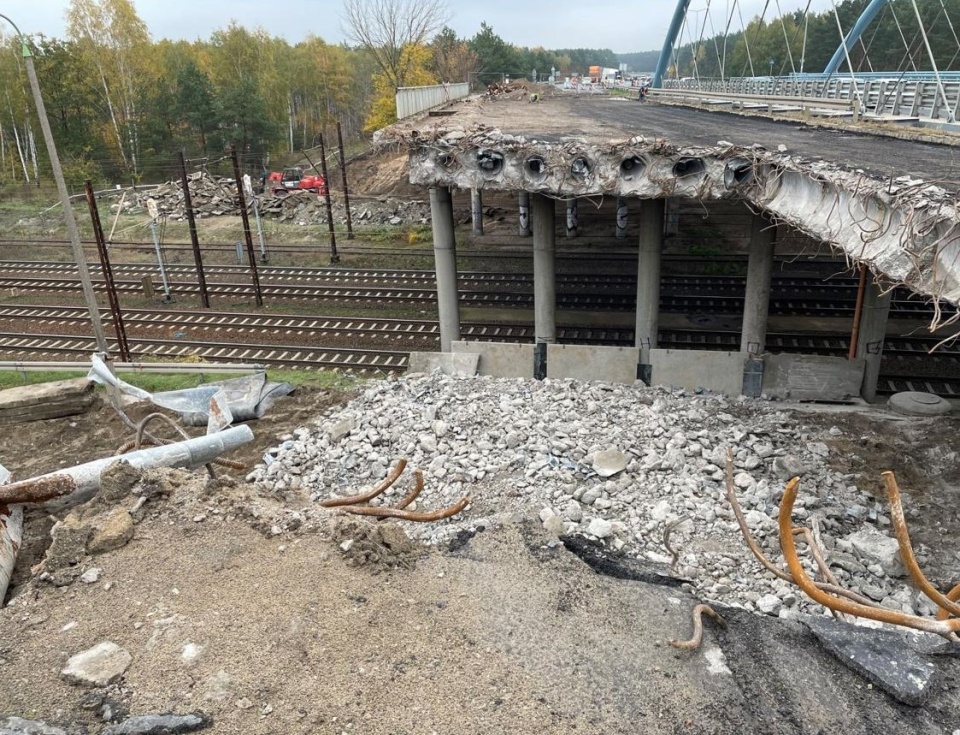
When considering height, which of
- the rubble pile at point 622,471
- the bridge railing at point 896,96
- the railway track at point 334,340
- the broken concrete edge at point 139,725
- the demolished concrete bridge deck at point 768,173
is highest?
the bridge railing at point 896,96

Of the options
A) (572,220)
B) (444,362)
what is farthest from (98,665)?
(572,220)

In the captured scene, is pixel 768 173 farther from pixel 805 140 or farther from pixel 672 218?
pixel 672 218

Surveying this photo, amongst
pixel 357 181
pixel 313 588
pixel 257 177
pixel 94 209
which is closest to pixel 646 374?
pixel 313 588

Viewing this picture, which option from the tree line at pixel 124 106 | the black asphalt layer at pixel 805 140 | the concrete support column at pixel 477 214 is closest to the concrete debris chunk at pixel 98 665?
the black asphalt layer at pixel 805 140

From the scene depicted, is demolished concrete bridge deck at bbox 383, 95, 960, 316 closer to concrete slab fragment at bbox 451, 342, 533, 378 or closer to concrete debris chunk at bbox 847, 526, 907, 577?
concrete debris chunk at bbox 847, 526, 907, 577

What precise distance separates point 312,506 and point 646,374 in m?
10.6

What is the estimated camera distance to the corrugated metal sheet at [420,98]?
22062 millimetres

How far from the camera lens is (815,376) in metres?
15.2

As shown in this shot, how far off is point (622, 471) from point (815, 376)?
7581 mm

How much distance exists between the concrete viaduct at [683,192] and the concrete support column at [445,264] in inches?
1.3

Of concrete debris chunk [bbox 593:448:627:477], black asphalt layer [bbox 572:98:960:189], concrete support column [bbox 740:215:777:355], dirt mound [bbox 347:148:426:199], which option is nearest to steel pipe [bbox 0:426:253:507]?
concrete debris chunk [bbox 593:448:627:477]

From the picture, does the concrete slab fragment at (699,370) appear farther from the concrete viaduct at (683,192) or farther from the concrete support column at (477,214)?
the concrete support column at (477,214)

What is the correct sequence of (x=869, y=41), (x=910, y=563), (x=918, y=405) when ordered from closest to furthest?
(x=910, y=563) < (x=918, y=405) < (x=869, y=41)

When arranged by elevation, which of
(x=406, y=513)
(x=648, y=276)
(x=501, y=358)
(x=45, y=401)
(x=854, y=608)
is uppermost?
(x=854, y=608)
